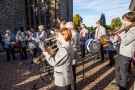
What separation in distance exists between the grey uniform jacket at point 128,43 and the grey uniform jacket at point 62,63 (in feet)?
5.49

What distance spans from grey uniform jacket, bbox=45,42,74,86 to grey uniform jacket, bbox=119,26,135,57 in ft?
5.49

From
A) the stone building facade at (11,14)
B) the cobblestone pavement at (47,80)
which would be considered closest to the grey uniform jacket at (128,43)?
the cobblestone pavement at (47,80)

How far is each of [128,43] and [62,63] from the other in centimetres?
197

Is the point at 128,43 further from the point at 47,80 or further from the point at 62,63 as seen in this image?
the point at 47,80

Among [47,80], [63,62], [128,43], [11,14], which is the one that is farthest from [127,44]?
[11,14]

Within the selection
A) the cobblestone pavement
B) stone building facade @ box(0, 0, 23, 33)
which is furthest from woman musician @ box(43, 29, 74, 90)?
stone building facade @ box(0, 0, 23, 33)

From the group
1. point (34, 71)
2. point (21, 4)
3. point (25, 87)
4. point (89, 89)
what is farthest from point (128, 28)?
point (21, 4)

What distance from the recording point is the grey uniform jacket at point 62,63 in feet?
8.28

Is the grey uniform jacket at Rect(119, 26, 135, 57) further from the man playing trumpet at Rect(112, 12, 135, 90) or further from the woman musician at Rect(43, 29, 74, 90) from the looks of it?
the woman musician at Rect(43, 29, 74, 90)

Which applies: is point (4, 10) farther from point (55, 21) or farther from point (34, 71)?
point (34, 71)

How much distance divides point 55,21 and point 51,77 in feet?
57.9

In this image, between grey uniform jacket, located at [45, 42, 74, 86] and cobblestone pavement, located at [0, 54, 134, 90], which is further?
cobblestone pavement, located at [0, 54, 134, 90]

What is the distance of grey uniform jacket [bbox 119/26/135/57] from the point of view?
3.40 m

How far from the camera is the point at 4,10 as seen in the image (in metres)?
18.3
